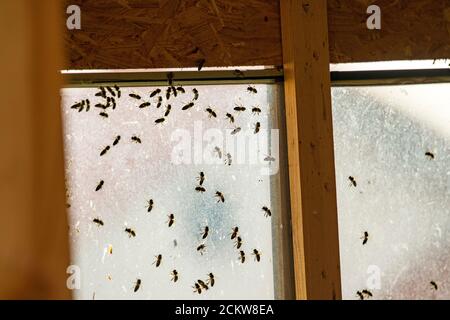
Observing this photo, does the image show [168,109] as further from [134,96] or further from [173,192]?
[173,192]

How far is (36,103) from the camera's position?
0.90 metres

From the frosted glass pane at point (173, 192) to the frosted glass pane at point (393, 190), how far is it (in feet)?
1.70

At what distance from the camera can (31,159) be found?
89cm

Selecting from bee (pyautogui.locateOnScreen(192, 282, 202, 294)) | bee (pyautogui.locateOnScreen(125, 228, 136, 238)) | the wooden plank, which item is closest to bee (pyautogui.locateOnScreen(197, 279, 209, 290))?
bee (pyautogui.locateOnScreen(192, 282, 202, 294))

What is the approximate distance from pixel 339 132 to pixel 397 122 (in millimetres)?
427

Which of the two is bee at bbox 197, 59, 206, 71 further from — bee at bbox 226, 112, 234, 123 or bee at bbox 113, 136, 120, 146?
bee at bbox 113, 136, 120, 146

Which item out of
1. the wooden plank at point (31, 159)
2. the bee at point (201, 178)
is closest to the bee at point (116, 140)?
the bee at point (201, 178)

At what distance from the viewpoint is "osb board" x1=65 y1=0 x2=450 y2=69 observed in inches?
157

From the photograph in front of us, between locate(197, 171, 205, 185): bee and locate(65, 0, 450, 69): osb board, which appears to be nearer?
locate(65, 0, 450, 69): osb board

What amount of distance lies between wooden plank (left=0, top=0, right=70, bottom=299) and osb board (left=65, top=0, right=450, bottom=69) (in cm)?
313

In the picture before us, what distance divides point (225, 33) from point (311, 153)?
3.21ft

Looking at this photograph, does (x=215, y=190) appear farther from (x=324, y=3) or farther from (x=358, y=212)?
(x=324, y=3)

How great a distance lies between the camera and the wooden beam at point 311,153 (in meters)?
3.86

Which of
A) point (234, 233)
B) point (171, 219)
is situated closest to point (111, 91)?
point (171, 219)
